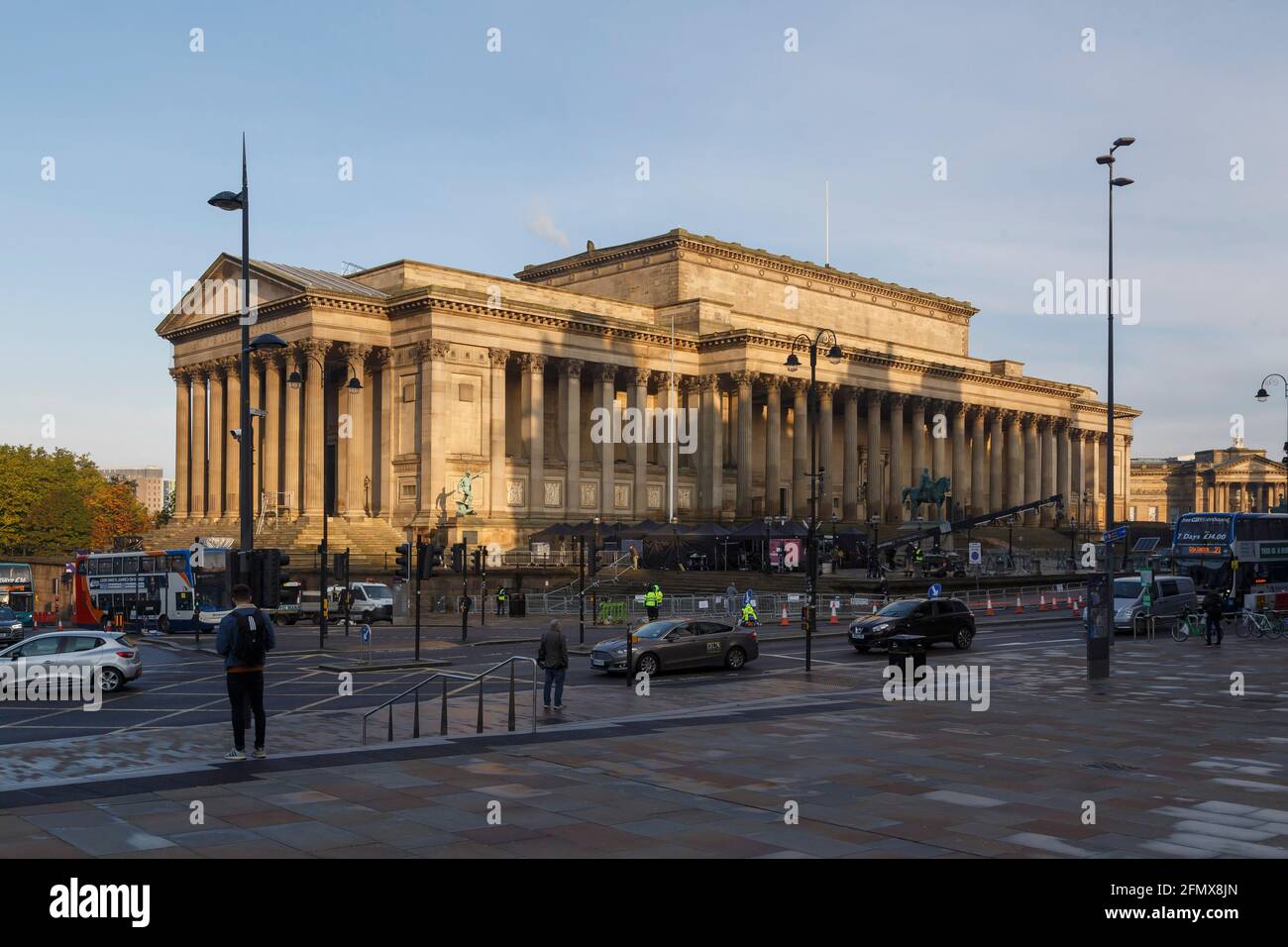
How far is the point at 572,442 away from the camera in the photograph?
81500 millimetres

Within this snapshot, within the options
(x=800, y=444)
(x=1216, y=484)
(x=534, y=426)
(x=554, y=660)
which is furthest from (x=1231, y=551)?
(x=1216, y=484)

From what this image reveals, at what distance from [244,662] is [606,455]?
6763cm

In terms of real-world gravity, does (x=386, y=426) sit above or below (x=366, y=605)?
above

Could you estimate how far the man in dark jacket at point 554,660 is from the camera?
23.8 metres

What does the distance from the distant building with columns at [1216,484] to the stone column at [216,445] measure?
390 feet

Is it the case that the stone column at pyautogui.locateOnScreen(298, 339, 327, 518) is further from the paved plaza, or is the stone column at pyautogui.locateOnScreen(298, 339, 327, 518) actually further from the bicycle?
the paved plaza

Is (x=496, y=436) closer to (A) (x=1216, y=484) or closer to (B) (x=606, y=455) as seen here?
(B) (x=606, y=455)

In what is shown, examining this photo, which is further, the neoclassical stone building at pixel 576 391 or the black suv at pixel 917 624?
the neoclassical stone building at pixel 576 391

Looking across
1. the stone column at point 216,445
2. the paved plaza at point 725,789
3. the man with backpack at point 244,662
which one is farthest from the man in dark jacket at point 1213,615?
the stone column at point 216,445

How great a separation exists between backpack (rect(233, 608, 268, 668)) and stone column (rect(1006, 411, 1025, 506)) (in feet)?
337

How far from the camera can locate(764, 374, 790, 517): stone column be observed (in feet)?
289

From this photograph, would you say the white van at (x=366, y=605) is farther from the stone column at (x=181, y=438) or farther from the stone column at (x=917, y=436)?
the stone column at (x=917, y=436)

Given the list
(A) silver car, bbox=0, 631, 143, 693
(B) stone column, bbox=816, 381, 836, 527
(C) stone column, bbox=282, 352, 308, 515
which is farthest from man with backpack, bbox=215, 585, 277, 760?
(B) stone column, bbox=816, 381, 836, 527
